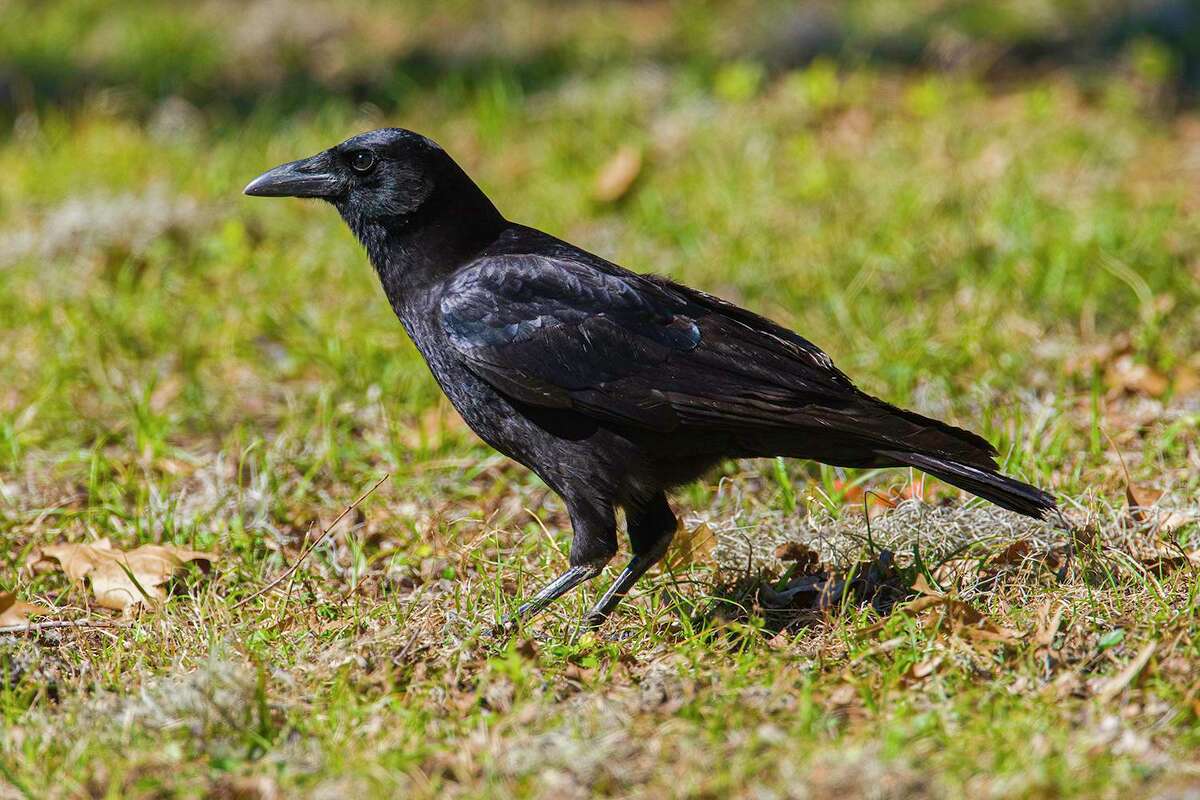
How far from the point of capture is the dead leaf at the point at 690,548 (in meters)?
4.33

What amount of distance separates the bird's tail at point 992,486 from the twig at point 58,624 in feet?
7.33

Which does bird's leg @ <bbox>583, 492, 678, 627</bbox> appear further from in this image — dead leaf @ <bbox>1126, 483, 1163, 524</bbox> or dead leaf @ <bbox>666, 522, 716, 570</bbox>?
dead leaf @ <bbox>1126, 483, 1163, 524</bbox>

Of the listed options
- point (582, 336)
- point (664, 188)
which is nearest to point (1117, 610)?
point (582, 336)

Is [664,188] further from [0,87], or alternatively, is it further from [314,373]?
[0,87]

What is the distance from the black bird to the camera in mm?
3871

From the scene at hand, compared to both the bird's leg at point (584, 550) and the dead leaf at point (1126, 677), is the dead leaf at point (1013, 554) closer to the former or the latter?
the dead leaf at point (1126, 677)

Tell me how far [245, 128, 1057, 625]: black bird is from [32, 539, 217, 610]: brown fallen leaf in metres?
1.01

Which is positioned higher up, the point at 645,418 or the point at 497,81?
the point at 497,81

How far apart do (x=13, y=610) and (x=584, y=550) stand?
160cm

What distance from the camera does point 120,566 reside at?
425cm

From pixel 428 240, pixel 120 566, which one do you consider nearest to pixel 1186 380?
pixel 428 240

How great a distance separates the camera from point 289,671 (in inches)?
142

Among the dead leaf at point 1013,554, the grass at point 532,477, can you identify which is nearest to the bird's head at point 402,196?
the grass at point 532,477

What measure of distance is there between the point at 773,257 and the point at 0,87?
5.56m
